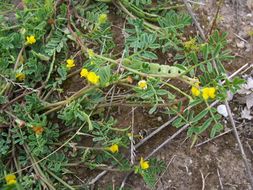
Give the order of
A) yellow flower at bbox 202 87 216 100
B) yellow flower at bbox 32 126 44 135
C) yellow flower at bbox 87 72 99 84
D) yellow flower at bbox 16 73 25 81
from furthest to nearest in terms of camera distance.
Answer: yellow flower at bbox 16 73 25 81, yellow flower at bbox 32 126 44 135, yellow flower at bbox 87 72 99 84, yellow flower at bbox 202 87 216 100

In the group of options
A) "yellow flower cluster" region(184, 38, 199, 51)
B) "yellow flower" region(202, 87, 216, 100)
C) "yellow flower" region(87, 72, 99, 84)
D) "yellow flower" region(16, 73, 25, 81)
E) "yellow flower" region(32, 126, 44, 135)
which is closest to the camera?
"yellow flower" region(202, 87, 216, 100)

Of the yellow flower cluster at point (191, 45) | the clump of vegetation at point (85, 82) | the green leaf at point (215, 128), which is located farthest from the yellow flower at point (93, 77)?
the yellow flower cluster at point (191, 45)

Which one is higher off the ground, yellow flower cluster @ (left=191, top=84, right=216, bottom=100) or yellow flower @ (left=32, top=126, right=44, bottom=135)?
yellow flower cluster @ (left=191, top=84, right=216, bottom=100)

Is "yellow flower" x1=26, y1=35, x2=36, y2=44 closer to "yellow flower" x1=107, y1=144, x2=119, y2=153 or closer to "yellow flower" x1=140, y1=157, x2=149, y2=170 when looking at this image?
"yellow flower" x1=107, y1=144, x2=119, y2=153

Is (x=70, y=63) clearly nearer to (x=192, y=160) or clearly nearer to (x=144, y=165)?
(x=144, y=165)

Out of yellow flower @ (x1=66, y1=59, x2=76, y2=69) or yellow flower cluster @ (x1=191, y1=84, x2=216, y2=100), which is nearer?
yellow flower cluster @ (x1=191, y1=84, x2=216, y2=100)

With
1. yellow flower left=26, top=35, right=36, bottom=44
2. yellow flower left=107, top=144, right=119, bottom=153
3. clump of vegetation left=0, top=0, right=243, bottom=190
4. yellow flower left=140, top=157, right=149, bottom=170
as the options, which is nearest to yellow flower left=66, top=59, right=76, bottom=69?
clump of vegetation left=0, top=0, right=243, bottom=190

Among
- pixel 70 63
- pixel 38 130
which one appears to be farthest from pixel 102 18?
pixel 38 130

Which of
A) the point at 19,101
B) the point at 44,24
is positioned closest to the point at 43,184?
the point at 19,101
